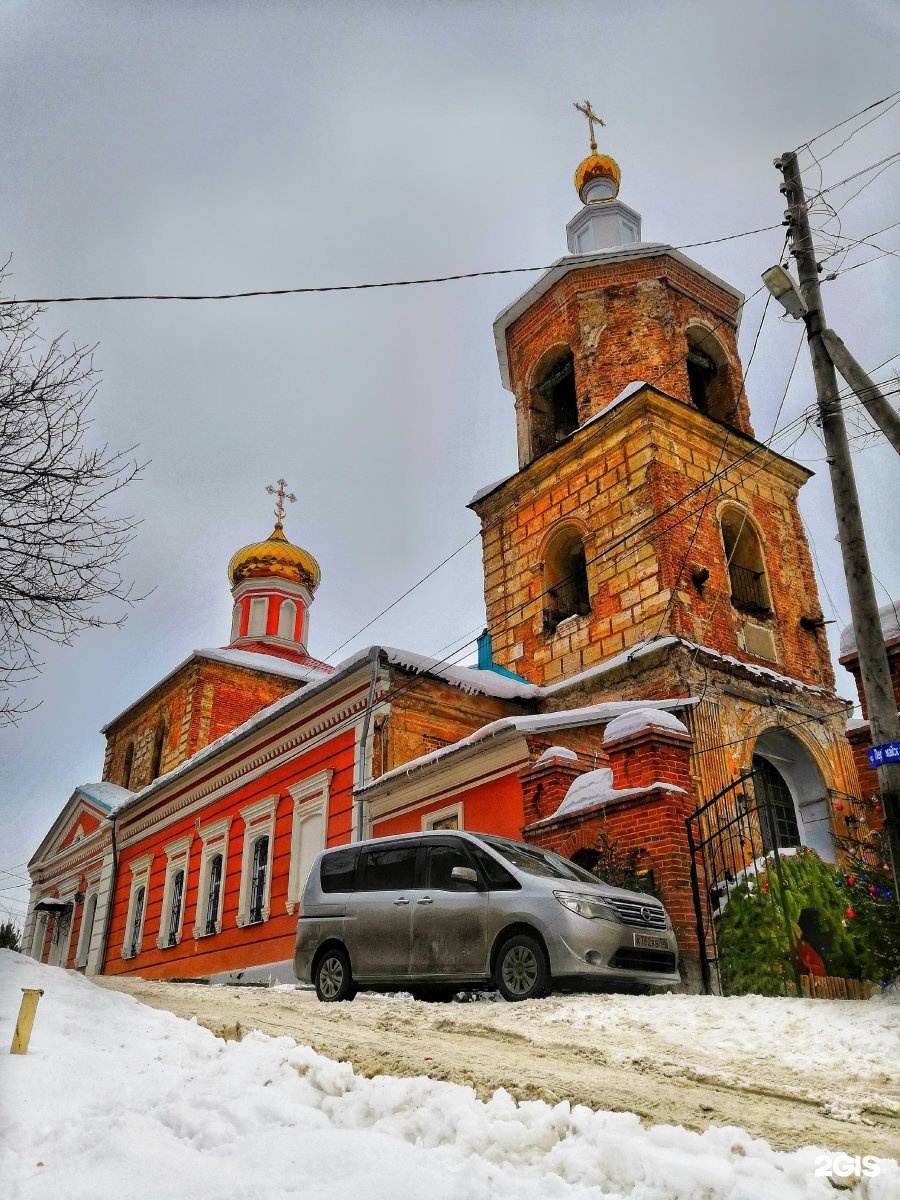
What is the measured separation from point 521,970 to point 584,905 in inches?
33.7

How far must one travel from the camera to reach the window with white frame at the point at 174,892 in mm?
24375

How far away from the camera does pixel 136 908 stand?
27250mm

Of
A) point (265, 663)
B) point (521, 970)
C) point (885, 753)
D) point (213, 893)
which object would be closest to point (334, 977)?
point (521, 970)

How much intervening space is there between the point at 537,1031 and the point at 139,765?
89.0ft

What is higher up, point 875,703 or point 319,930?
point 875,703

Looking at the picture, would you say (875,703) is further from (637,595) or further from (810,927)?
(637,595)

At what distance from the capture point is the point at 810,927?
12898mm

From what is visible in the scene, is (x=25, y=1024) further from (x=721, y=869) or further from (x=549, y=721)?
(x=721, y=869)

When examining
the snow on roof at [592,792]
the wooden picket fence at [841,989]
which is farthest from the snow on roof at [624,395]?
the wooden picket fence at [841,989]

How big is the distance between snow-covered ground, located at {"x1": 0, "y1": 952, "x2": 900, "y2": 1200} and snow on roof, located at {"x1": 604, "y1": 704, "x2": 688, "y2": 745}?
7.31 metres

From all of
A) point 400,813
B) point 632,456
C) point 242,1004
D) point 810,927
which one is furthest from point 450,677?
point 242,1004

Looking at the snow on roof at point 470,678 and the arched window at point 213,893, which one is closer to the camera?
the snow on roof at point 470,678

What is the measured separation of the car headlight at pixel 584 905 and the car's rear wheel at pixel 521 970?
1.54 ft

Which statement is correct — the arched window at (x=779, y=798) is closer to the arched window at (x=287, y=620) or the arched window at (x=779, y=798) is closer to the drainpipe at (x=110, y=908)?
the drainpipe at (x=110, y=908)
